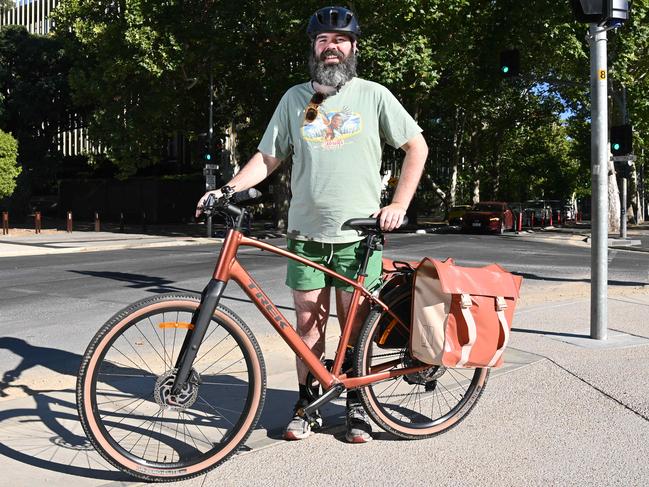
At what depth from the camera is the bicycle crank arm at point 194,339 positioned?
128 inches

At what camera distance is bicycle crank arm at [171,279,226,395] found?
3264 mm

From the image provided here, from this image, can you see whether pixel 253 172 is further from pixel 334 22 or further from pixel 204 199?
pixel 334 22

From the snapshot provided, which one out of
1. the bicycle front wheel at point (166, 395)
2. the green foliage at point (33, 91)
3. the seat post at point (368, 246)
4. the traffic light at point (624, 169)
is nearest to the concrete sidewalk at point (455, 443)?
the bicycle front wheel at point (166, 395)

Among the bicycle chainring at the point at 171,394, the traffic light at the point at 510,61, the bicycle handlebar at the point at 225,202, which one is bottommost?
the bicycle chainring at the point at 171,394

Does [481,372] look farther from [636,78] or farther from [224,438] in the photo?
[636,78]

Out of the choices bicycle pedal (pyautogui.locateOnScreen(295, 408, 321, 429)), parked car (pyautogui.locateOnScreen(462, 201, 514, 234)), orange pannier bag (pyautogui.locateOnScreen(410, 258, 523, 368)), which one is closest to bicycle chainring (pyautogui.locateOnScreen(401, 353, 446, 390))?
orange pannier bag (pyautogui.locateOnScreen(410, 258, 523, 368))

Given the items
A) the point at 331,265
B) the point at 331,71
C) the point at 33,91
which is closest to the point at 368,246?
the point at 331,265

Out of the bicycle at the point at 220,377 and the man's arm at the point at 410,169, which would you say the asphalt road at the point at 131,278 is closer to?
the bicycle at the point at 220,377

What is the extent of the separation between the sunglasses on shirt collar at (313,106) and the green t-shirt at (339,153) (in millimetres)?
18

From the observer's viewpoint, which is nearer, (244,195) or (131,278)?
(244,195)

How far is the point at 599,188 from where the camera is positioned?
6473 millimetres

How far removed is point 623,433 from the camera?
3938 millimetres

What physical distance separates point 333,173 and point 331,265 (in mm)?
451

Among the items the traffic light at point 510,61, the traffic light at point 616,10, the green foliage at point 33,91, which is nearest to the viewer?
the traffic light at point 616,10
